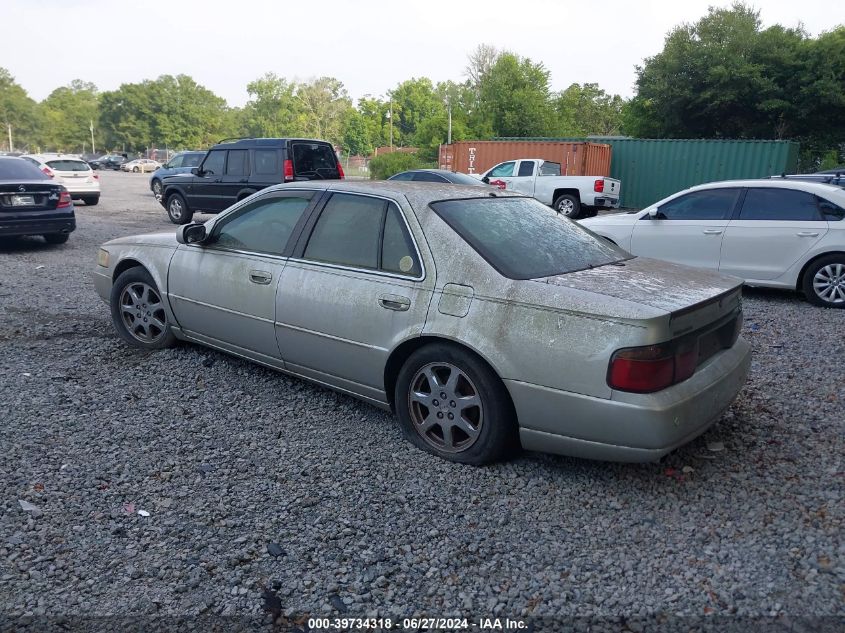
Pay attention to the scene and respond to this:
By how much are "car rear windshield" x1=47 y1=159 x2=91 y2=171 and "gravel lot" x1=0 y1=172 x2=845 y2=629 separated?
17784mm

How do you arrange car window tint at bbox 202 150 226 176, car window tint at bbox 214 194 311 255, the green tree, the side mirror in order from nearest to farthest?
1. car window tint at bbox 214 194 311 255
2. the side mirror
3. car window tint at bbox 202 150 226 176
4. the green tree

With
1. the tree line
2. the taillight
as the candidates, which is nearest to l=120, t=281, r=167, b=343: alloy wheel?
the taillight

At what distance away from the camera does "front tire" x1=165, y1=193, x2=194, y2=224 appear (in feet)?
51.8

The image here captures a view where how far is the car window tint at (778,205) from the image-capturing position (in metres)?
7.86

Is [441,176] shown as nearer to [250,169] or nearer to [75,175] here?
[250,169]

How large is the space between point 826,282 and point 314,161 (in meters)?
9.74

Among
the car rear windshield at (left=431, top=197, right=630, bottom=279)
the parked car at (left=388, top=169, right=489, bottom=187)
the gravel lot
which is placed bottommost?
the gravel lot

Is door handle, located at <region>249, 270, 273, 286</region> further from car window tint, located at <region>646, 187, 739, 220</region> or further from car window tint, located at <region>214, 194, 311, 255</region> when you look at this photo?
car window tint, located at <region>646, 187, 739, 220</region>

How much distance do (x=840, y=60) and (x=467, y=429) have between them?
30806 millimetres

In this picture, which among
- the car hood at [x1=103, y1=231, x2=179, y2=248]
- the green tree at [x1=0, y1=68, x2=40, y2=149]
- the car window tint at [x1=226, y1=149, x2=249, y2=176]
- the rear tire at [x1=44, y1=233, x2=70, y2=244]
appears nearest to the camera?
the car hood at [x1=103, y1=231, x2=179, y2=248]

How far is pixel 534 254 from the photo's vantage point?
3965 millimetres

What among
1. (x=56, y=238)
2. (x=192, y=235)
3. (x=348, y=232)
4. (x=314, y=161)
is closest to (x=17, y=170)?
(x=56, y=238)

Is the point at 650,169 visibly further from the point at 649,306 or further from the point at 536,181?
the point at 649,306

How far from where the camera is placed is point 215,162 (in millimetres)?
14680
